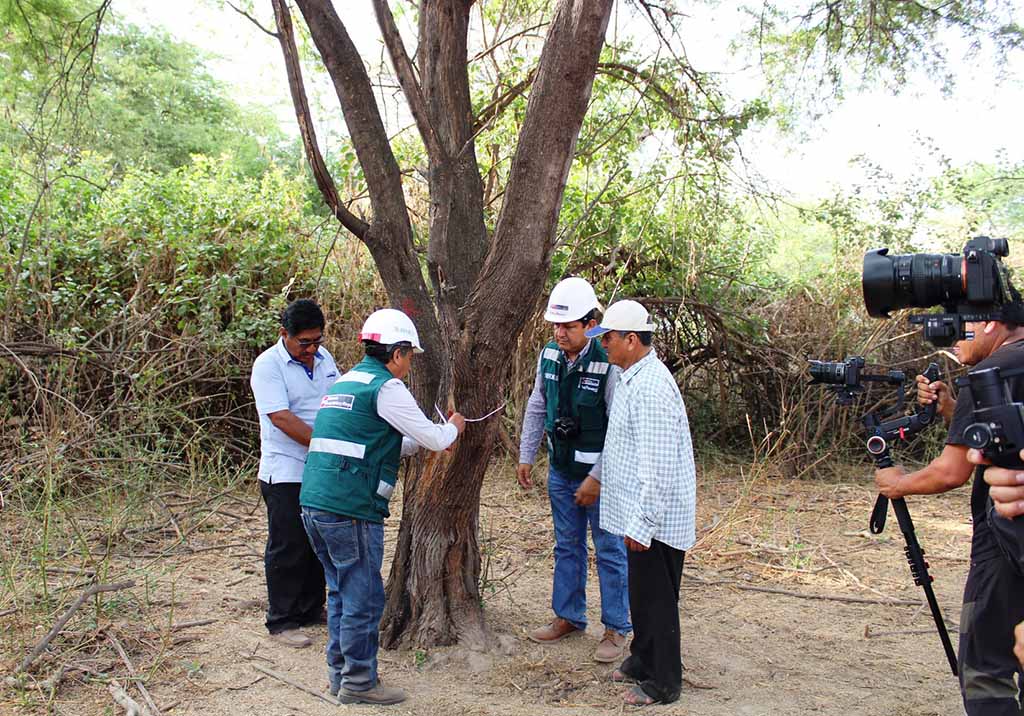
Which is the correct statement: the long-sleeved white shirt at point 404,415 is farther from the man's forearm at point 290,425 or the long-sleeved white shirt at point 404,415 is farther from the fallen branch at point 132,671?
the fallen branch at point 132,671

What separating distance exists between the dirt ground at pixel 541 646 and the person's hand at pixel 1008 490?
6.70 feet

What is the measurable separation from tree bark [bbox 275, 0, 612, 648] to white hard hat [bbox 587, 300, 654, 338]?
0.40m

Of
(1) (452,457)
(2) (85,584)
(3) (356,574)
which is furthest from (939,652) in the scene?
(2) (85,584)

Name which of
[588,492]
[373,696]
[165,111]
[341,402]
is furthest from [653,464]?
[165,111]

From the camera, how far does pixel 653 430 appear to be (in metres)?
4.03

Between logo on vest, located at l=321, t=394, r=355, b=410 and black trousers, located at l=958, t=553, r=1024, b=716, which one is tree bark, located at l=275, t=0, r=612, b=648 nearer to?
logo on vest, located at l=321, t=394, r=355, b=410

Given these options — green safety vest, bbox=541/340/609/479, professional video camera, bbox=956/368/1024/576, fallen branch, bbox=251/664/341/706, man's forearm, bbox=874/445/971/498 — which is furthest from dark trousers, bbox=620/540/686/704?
professional video camera, bbox=956/368/1024/576

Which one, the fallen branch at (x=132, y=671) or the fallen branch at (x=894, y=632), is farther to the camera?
the fallen branch at (x=894, y=632)

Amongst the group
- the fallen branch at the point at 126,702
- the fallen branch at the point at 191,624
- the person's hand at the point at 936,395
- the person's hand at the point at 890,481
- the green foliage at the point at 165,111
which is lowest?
the fallen branch at the point at 126,702

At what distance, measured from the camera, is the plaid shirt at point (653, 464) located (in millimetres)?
3977

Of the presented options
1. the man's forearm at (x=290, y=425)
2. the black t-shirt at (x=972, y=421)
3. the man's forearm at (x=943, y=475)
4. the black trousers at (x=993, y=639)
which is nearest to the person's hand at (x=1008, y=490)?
the black t-shirt at (x=972, y=421)

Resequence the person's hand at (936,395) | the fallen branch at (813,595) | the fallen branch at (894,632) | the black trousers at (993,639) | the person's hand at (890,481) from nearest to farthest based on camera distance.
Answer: the black trousers at (993,639) → the person's hand at (890,481) → the person's hand at (936,395) → the fallen branch at (894,632) → the fallen branch at (813,595)

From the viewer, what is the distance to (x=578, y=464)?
4723 millimetres

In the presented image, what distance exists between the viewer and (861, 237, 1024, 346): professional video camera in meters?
3.06
